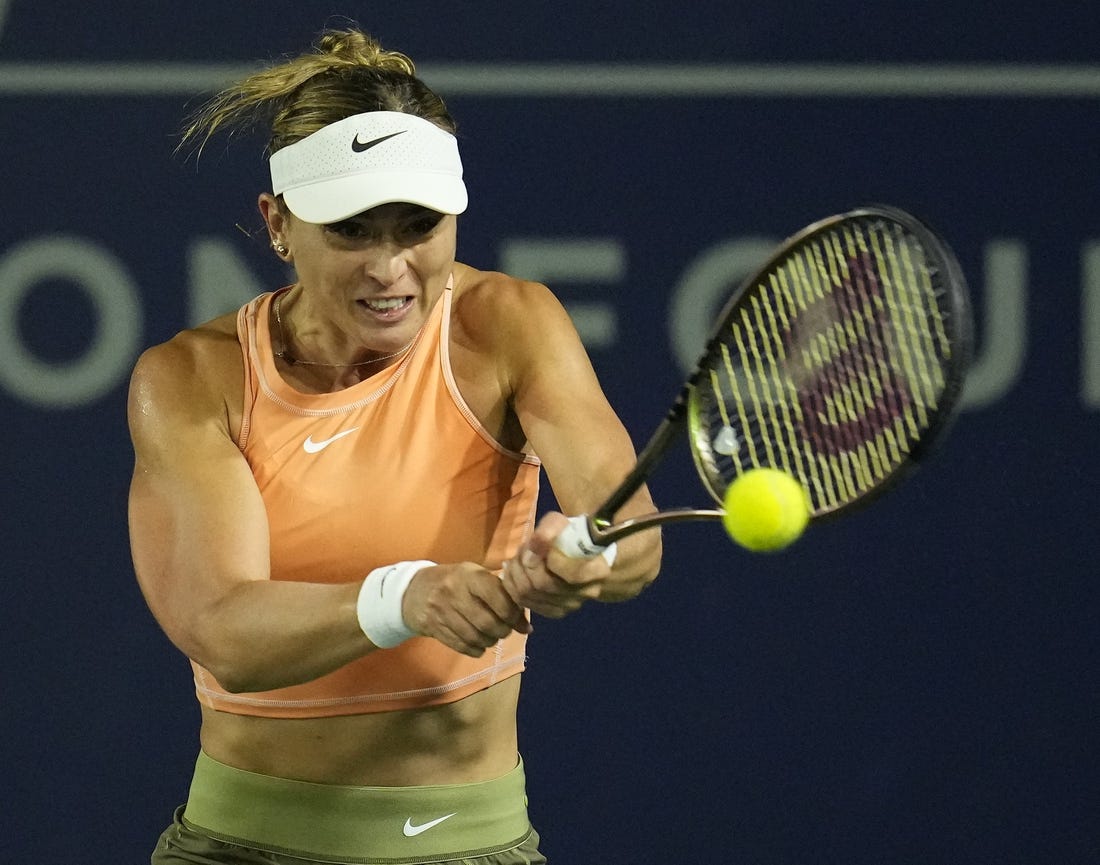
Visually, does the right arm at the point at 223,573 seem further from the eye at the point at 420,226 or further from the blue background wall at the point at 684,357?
the blue background wall at the point at 684,357

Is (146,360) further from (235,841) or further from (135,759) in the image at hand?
(135,759)

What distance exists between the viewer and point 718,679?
10.9 feet

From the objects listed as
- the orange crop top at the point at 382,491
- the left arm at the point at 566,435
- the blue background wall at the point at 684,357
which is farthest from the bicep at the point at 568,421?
the blue background wall at the point at 684,357

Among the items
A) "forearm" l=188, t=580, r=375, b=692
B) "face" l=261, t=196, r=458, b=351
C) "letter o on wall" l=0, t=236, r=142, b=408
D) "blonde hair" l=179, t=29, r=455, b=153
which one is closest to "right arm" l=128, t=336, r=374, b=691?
"forearm" l=188, t=580, r=375, b=692

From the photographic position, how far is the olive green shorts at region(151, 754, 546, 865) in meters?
2.22

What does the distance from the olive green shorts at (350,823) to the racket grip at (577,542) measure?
60 centimetres

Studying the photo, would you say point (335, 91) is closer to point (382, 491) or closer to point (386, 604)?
point (382, 491)

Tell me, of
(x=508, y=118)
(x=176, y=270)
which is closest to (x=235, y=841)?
(x=176, y=270)

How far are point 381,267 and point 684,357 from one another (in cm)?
126

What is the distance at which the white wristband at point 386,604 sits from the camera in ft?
6.15

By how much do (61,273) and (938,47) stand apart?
1677 mm

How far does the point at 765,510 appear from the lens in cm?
161

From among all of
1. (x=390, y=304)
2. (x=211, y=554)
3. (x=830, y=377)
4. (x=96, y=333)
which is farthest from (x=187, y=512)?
(x=96, y=333)

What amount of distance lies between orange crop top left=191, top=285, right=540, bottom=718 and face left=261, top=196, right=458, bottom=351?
0.09m
